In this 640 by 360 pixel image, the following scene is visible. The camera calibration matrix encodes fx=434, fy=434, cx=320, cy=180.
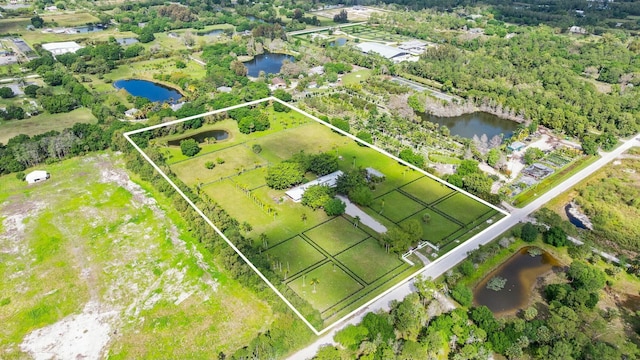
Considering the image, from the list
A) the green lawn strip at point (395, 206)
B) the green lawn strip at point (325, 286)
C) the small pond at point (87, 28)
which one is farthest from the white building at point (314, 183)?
the small pond at point (87, 28)

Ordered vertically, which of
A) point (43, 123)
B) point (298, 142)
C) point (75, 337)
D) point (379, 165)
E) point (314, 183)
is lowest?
point (43, 123)

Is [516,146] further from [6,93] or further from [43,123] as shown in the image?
[6,93]

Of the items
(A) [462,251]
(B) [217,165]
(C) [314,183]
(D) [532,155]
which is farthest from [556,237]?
(B) [217,165]

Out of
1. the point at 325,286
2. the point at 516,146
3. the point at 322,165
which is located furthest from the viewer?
the point at 516,146

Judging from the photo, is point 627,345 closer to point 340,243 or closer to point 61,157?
point 340,243

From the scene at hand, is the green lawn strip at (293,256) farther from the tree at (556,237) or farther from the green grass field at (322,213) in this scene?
the tree at (556,237)

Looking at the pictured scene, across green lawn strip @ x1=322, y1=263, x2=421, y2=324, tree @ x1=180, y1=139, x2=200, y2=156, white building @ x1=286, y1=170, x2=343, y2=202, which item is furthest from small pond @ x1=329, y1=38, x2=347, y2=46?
green lawn strip @ x1=322, y1=263, x2=421, y2=324
